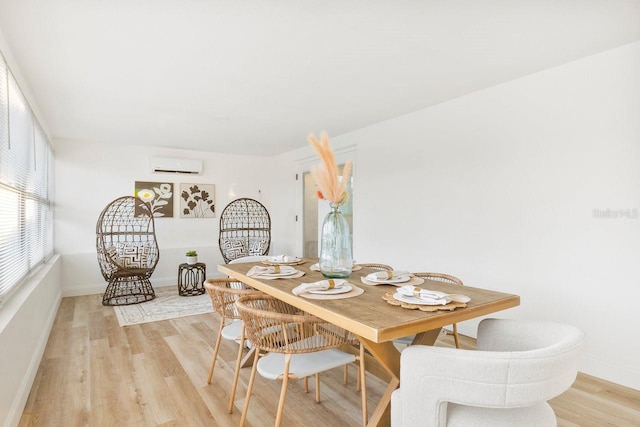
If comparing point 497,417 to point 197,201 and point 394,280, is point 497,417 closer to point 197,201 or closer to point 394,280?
point 394,280

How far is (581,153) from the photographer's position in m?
2.61

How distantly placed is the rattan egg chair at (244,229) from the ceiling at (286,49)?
2600 millimetres

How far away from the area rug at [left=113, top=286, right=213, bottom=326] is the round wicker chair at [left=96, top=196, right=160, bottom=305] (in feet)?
0.72

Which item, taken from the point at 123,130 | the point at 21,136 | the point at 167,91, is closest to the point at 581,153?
the point at 167,91

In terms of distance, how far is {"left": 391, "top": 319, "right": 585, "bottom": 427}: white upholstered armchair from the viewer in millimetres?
1134

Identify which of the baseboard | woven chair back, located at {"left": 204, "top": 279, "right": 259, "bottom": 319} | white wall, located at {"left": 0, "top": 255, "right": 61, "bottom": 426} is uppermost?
woven chair back, located at {"left": 204, "top": 279, "right": 259, "bottom": 319}

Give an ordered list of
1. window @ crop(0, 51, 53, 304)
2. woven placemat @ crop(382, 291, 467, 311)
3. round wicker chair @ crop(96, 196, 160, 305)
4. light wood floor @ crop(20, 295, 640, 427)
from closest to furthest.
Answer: woven placemat @ crop(382, 291, 467, 311) < light wood floor @ crop(20, 295, 640, 427) < window @ crop(0, 51, 53, 304) < round wicker chair @ crop(96, 196, 160, 305)

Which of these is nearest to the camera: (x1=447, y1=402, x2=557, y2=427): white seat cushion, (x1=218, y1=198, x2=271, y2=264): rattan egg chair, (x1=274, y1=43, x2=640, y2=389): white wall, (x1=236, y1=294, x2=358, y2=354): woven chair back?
(x1=447, y1=402, x2=557, y2=427): white seat cushion

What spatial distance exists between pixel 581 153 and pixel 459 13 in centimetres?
146

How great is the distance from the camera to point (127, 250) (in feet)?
16.6

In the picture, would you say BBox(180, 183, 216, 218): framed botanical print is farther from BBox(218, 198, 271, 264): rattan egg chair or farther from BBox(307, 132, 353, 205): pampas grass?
BBox(307, 132, 353, 205): pampas grass

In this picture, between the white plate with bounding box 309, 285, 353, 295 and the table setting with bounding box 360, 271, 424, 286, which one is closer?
the white plate with bounding box 309, 285, 353, 295

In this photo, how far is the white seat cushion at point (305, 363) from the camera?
1698mm

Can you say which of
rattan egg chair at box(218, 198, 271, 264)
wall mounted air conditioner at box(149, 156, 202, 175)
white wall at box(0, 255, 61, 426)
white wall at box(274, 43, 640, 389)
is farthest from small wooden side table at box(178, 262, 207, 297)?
white wall at box(274, 43, 640, 389)
